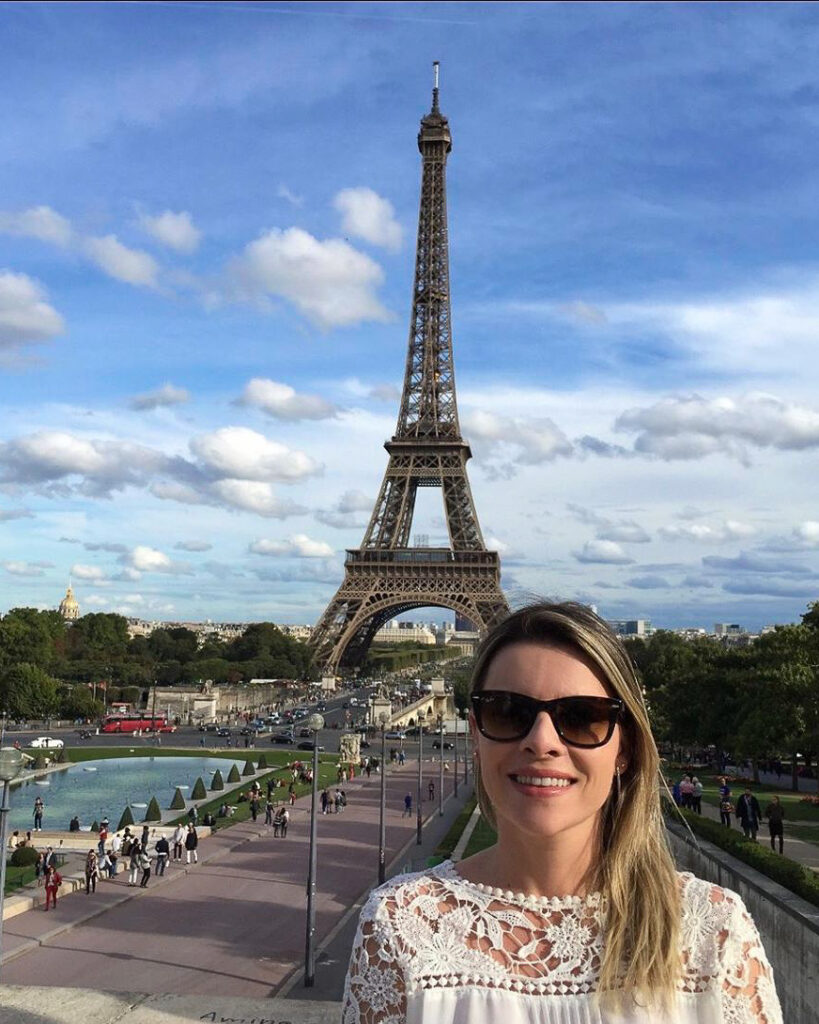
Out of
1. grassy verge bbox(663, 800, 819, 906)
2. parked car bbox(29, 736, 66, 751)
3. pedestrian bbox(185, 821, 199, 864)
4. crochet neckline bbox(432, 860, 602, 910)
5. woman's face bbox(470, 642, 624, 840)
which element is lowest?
pedestrian bbox(185, 821, 199, 864)

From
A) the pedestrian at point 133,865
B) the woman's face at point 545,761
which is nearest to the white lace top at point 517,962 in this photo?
the woman's face at point 545,761

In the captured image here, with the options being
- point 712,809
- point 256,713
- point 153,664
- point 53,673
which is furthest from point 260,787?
point 153,664

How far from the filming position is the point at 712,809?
26516 mm

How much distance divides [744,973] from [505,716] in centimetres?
83

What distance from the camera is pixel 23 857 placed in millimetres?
26078

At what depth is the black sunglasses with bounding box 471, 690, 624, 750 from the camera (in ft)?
8.39

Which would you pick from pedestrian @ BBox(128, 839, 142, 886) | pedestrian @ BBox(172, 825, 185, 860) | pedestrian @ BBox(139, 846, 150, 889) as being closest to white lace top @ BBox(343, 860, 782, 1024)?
pedestrian @ BBox(139, 846, 150, 889)

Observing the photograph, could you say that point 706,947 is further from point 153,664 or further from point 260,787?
point 153,664

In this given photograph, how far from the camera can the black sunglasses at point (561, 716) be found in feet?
8.39

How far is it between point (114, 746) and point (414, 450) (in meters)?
38.4

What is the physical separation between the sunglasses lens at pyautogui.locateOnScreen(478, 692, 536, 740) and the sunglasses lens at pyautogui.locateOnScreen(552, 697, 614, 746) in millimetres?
80

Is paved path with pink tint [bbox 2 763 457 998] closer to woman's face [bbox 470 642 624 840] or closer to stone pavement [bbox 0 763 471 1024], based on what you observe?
stone pavement [bbox 0 763 471 1024]

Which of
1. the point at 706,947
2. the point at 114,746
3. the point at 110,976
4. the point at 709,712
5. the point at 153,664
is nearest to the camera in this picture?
the point at 706,947

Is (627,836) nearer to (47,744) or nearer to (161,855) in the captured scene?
(161,855)
